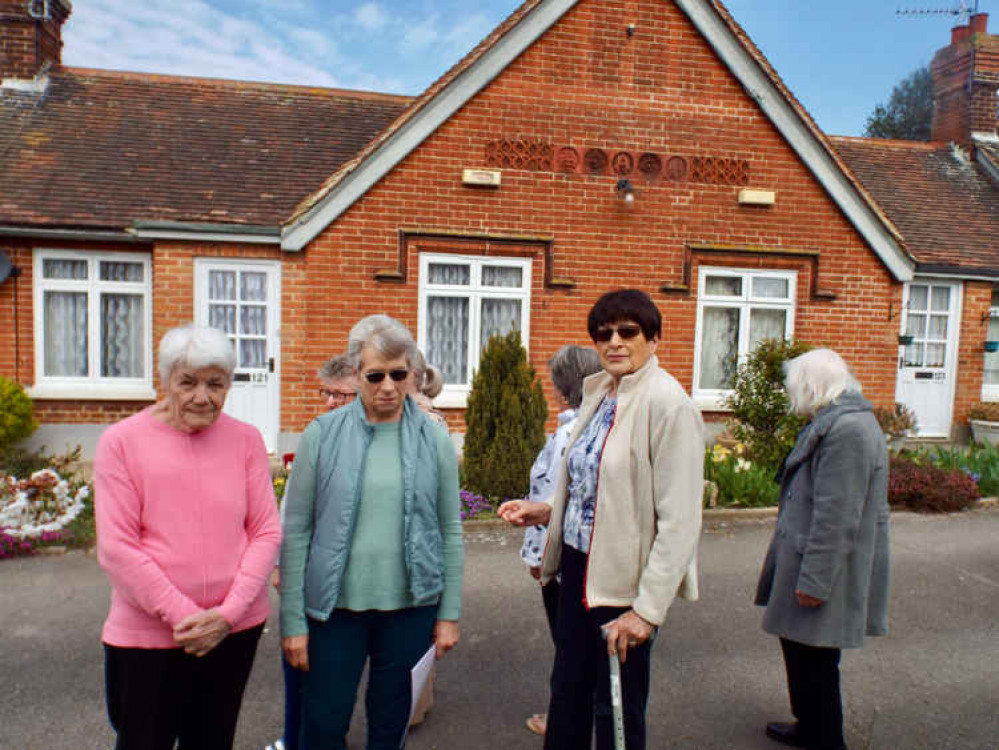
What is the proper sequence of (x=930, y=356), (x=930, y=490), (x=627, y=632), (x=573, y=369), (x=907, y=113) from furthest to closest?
1. (x=907, y=113)
2. (x=930, y=356)
3. (x=930, y=490)
4. (x=573, y=369)
5. (x=627, y=632)

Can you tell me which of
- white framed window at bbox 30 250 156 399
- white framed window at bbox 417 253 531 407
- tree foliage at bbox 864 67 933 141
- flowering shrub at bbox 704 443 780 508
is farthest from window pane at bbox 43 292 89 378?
tree foliage at bbox 864 67 933 141

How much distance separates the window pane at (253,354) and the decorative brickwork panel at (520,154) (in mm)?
3767

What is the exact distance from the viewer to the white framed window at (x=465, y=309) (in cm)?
948

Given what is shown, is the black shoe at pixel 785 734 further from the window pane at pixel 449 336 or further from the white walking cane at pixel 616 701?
the window pane at pixel 449 336

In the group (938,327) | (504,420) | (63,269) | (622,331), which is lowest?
(504,420)

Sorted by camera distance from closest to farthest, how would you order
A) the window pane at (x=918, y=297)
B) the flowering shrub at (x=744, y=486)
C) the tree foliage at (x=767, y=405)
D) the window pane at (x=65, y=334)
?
1. the flowering shrub at (x=744, y=486)
2. the tree foliage at (x=767, y=405)
3. the window pane at (x=65, y=334)
4. the window pane at (x=918, y=297)

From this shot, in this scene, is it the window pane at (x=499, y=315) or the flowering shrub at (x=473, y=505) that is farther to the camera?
the window pane at (x=499, y=315)

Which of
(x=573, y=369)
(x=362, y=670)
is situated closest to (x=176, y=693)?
(x=362, y=670)

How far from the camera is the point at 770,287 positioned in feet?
33.6

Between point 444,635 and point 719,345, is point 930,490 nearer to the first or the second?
point 719,345

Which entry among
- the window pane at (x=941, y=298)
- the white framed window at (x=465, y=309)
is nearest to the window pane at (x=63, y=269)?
the white framed window at (x=465, y=309)

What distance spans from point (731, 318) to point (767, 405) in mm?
2649

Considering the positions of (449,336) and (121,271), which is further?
(449,336)

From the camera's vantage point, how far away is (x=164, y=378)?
231 centimetres
